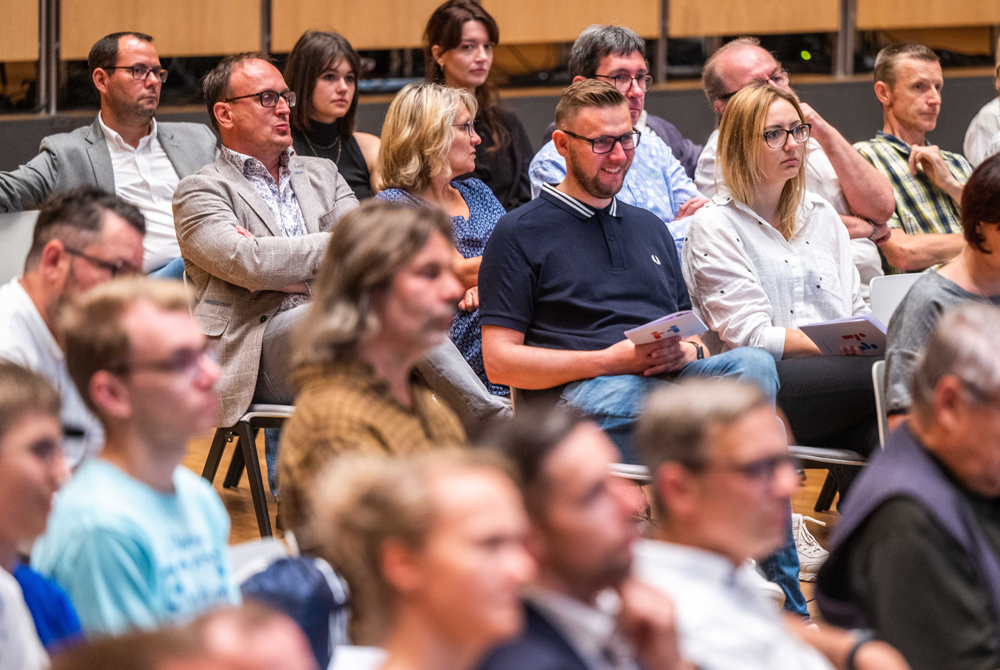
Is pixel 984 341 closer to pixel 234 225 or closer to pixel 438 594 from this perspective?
pixel 438 594

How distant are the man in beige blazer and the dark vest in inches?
61.5

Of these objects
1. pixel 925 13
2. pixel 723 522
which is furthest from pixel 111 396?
pixel 925 13

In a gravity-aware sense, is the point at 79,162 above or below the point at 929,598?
above

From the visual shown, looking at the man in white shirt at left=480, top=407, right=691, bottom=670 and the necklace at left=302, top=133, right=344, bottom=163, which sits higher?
the necklace at left=302, top=133, right=344, bottom=163

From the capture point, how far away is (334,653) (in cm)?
119

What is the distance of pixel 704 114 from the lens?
16.3 ft

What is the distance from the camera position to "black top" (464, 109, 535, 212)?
3.71m

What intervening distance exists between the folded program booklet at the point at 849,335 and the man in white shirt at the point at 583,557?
1525 millimetres

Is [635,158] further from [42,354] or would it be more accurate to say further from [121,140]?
[42,354]

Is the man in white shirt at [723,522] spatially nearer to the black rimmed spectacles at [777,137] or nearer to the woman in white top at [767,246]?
the woman in white top at [767,246]

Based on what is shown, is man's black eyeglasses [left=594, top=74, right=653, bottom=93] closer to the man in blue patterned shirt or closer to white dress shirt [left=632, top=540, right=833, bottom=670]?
the man in blue patterned shirt

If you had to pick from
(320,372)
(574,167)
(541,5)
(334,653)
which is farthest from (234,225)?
(541,5)

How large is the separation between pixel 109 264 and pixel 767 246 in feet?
5.47

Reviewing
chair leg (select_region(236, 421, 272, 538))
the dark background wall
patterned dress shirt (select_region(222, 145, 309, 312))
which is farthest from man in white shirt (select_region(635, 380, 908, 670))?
the dark background wall
